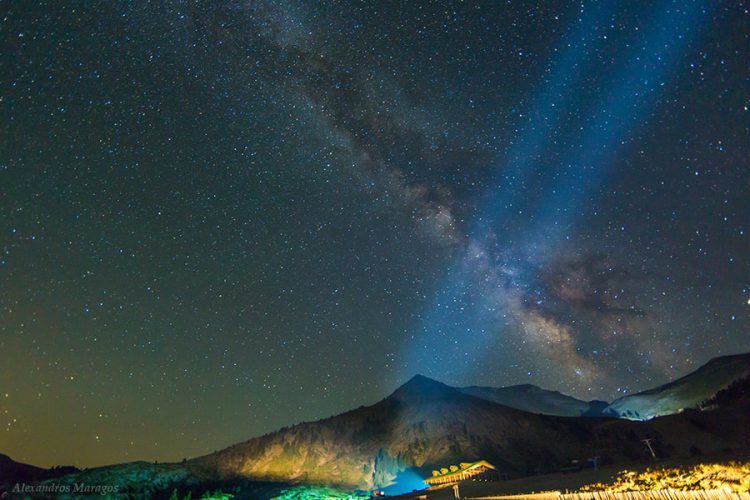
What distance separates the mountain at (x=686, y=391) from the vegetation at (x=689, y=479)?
309 feet

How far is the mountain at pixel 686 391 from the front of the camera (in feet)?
339

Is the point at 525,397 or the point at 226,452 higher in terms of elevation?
the point at 525,397

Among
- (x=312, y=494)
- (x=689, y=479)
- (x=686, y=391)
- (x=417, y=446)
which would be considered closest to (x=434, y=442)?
(x=417, y=446)

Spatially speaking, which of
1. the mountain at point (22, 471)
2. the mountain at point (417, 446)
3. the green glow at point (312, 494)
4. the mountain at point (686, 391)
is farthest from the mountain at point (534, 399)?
the mountain at point (22, 471)

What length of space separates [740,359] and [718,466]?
12515 centimetres

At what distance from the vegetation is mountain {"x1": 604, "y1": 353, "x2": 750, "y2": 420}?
94293 millimetres

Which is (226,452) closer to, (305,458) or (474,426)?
(305,458)

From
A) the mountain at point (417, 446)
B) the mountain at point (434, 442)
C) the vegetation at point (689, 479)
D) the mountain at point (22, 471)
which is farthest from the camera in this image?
the mountain at point (22, 471)

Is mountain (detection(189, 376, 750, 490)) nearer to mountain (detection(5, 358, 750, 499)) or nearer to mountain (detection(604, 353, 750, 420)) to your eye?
mountain (detection(5, 358, 750, 499))

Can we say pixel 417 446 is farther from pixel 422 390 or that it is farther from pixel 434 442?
pixel 422 390

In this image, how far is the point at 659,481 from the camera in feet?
71.8

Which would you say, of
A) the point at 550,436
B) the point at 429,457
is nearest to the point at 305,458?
the point at 429,457

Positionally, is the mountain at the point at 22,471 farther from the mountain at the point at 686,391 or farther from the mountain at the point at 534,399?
the mountain at the point at 534,399

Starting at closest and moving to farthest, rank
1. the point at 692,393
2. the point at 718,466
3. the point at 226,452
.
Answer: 1. the point at 718,466
2. the point at 226,452
3. the point at 692,393
